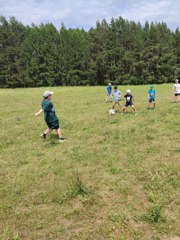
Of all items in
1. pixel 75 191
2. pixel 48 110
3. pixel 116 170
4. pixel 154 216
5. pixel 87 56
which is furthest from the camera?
pixel 87 56

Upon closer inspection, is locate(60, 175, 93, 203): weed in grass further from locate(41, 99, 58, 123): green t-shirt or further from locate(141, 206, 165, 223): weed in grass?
locate(41, 99, 58, 123): green t-shirt

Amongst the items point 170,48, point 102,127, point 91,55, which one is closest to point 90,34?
point 91,55

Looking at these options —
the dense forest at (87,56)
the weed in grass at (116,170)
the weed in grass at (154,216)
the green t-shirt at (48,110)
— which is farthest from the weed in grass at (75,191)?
the dense forest at (87,56)

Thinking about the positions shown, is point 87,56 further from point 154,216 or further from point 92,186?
point 154,216

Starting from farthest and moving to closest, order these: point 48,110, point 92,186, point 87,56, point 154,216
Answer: point 87,56 < point 48,110 < point 92,186 < point 154,216

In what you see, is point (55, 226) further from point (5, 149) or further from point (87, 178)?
point (5, 149)

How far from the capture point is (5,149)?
9094 millimetres

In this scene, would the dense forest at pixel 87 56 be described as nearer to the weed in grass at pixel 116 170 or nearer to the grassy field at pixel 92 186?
the grassy field at pixel 92 186

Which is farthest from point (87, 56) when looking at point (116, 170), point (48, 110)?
point (116, 170)

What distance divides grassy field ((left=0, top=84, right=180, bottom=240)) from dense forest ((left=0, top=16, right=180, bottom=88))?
5576 cm

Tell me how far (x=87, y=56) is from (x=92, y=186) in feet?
207

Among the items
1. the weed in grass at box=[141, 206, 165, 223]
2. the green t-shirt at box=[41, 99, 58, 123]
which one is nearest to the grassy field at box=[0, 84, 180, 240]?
the weed in grass at box=[141, 206, 165, 223]

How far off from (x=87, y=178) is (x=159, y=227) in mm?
2451

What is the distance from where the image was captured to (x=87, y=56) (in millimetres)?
65688
